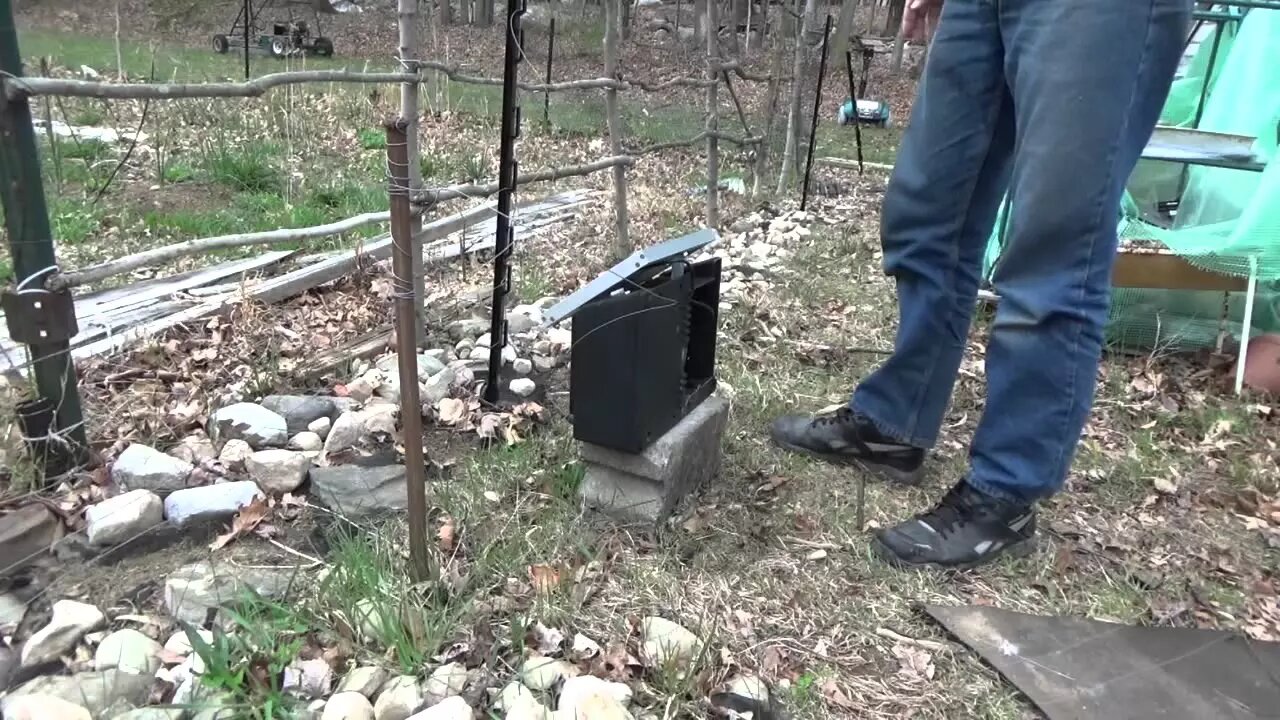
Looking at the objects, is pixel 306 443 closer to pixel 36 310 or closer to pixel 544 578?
pixel 36 310

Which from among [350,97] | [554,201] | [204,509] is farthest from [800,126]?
[204,509]

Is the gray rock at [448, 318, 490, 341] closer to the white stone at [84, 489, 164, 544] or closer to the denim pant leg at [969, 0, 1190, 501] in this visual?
the white stone at [84, 489, 164, 544]

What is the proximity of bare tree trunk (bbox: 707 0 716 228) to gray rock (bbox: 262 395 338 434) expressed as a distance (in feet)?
8.89

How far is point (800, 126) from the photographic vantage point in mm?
5910

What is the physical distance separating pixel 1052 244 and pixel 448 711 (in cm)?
137

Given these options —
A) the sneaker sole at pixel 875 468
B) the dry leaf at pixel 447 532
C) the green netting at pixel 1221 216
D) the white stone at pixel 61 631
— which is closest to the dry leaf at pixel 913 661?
the sneaker sole at pixel 875 468

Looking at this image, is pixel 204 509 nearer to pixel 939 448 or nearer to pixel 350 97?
pixel 939 448

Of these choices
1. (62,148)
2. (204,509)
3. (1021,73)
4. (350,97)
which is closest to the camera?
(1021,73)

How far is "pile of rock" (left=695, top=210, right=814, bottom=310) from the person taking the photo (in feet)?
12.3

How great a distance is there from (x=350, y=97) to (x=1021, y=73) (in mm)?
6634

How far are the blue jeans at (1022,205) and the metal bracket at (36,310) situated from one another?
1823 millimetres

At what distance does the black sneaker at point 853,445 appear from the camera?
225 cm

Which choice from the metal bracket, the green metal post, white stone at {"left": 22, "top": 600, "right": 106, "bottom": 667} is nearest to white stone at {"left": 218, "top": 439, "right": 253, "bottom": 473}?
the green metal post

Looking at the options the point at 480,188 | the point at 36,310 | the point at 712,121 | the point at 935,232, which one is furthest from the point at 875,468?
the point at 712,121
